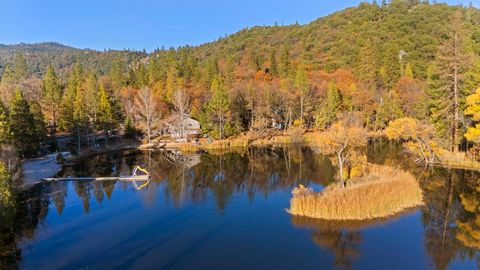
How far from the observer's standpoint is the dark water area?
16.4 metres

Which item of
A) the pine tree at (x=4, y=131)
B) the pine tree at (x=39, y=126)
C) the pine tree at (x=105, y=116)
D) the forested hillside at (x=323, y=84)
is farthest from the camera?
the pine tree at (x=105, y=116)

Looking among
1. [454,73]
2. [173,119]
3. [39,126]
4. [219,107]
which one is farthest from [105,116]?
[454,73]

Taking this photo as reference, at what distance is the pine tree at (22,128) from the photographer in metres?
40.4

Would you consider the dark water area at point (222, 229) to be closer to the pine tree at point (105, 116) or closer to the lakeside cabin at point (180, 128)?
the pine tree at point (105, 116)

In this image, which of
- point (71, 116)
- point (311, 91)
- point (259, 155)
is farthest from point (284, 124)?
point (71, 116)

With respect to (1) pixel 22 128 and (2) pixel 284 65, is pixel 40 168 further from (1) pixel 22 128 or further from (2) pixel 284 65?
(2) pixel 284 65

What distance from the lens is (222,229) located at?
2017cm

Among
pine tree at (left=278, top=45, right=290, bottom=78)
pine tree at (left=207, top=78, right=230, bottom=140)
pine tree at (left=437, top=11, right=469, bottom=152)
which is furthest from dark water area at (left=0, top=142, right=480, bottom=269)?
pine tree at (left=278, top=45, right=290, bottom=78)

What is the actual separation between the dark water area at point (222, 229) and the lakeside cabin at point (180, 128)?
2657cm

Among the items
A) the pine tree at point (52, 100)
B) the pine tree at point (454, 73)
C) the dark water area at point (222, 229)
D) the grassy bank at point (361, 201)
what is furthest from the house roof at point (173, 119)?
the grassy bank at point (361, 201)

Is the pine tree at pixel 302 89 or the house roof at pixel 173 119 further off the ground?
the pine tree at pixel 302 89

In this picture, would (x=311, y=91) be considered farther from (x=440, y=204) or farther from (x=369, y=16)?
(x=369, y=16)

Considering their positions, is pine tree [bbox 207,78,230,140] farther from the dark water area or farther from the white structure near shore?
the dark water area

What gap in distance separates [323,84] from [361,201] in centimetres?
5449
